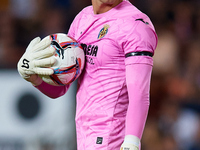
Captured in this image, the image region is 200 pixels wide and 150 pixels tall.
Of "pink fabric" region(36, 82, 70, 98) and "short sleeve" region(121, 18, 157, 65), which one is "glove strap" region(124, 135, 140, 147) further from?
"pink fabric" region(36, 82, 70, 98)

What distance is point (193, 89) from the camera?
523cm

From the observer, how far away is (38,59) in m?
2.25

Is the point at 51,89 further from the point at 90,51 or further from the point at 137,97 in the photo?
the point at 137,97

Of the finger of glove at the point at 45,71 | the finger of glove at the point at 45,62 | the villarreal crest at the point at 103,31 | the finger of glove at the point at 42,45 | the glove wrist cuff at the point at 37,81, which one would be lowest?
the glove wrist cuff at the point at 37,81

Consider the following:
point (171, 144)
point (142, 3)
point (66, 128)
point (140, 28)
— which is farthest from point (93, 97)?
point (142, 3)

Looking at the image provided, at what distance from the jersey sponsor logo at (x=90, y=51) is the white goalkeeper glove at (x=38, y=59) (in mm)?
198

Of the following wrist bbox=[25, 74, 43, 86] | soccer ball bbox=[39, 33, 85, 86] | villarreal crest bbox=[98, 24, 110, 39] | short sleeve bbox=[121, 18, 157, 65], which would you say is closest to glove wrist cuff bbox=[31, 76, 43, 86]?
wrist bbox=[25, 74, 43, 86]

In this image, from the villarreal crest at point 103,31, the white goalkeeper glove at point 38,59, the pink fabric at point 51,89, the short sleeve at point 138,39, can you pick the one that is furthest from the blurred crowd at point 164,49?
the short sleeve at point 138,39

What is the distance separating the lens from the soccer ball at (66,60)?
90.0 inches

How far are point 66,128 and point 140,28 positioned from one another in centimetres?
259

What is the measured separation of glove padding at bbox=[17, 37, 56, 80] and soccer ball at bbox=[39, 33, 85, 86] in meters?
0.05

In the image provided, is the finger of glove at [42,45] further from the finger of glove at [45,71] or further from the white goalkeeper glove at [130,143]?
the white goalkeeper glove at [130,143]

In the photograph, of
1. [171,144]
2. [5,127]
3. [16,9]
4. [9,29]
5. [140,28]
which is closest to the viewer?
[140,28]

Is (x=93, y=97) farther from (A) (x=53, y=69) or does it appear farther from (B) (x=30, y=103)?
(B) (x=30, y=103)
